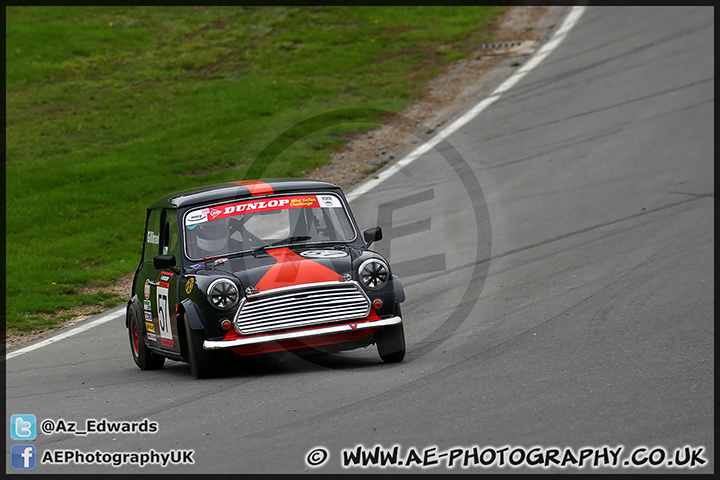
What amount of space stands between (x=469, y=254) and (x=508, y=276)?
1309 mm

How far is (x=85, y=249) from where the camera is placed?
14328 millimetres

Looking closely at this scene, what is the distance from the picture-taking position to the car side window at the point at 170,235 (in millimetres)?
8242

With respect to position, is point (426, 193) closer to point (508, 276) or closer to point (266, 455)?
point (508, 276)

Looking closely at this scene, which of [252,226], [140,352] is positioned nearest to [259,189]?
[252,226]

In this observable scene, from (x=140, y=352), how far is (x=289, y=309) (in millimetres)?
2457

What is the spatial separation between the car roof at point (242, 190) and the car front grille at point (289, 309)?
143cm

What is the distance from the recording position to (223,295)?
23.2ft

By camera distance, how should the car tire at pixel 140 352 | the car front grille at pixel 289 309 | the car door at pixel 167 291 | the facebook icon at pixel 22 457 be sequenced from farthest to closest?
the car tire at pixel 140 352
the car door at pixel 167 291
the car front grille at pixel 289 309
the facebook icon at pixel 22 457

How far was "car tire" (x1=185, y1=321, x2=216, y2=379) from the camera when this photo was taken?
720 cm

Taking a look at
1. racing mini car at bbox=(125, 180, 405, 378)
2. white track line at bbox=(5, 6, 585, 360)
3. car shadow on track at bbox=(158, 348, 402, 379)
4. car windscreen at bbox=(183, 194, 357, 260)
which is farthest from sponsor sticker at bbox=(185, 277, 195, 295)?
white track line at bbox=(5, 6, 585, 360)

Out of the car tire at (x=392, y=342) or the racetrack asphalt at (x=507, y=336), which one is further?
the car tire at (x=392, y=342)

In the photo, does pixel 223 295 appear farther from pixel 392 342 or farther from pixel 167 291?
pixel 392 342

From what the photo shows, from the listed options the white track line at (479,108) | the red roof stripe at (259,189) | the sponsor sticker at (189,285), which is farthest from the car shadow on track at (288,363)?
the white track line at (479,108)

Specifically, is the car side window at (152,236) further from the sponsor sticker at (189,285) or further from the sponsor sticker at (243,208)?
the sponsor sticker at (189,285)
